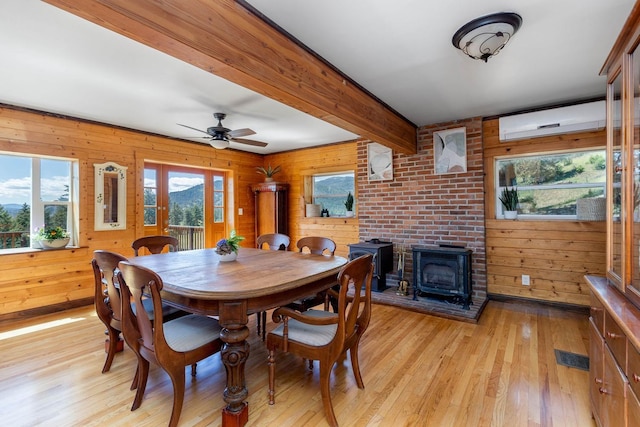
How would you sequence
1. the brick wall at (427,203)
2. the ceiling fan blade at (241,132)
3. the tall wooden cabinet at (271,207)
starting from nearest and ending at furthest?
the ceiling fan blade at (241,132), the brick wall at (427,203), the tall wooden cabinet at (271,207)

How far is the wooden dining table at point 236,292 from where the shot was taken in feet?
5.26

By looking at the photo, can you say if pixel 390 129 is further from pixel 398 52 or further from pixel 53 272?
pixel 53 272

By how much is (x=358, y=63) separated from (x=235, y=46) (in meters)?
1.11

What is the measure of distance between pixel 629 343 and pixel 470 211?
2.81 metres

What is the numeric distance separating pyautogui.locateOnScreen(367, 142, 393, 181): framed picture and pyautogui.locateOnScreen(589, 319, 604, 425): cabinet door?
117 inches

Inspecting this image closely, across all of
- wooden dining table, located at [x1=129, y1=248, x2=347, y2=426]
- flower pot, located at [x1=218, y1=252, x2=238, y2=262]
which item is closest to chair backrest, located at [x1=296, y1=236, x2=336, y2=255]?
wooden dining table, located at [x1=129, y1=248, x2=347, y2=426]

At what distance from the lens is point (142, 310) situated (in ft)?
5.25

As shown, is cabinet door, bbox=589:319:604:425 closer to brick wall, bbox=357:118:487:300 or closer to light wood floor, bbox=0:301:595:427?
light wood floor, bbox=0:301:595:427

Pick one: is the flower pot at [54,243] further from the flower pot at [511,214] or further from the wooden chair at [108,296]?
the flower pot at [511,214]

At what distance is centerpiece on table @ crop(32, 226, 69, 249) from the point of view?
3.50 meters

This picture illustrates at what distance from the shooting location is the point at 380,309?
3.56 metres

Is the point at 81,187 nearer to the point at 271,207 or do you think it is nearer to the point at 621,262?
the point at 271,207

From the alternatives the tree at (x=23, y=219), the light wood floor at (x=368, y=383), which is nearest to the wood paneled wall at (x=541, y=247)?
the light wood floor at (x=368, y=383)

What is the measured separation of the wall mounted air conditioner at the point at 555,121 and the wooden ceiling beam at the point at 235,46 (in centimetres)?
207
